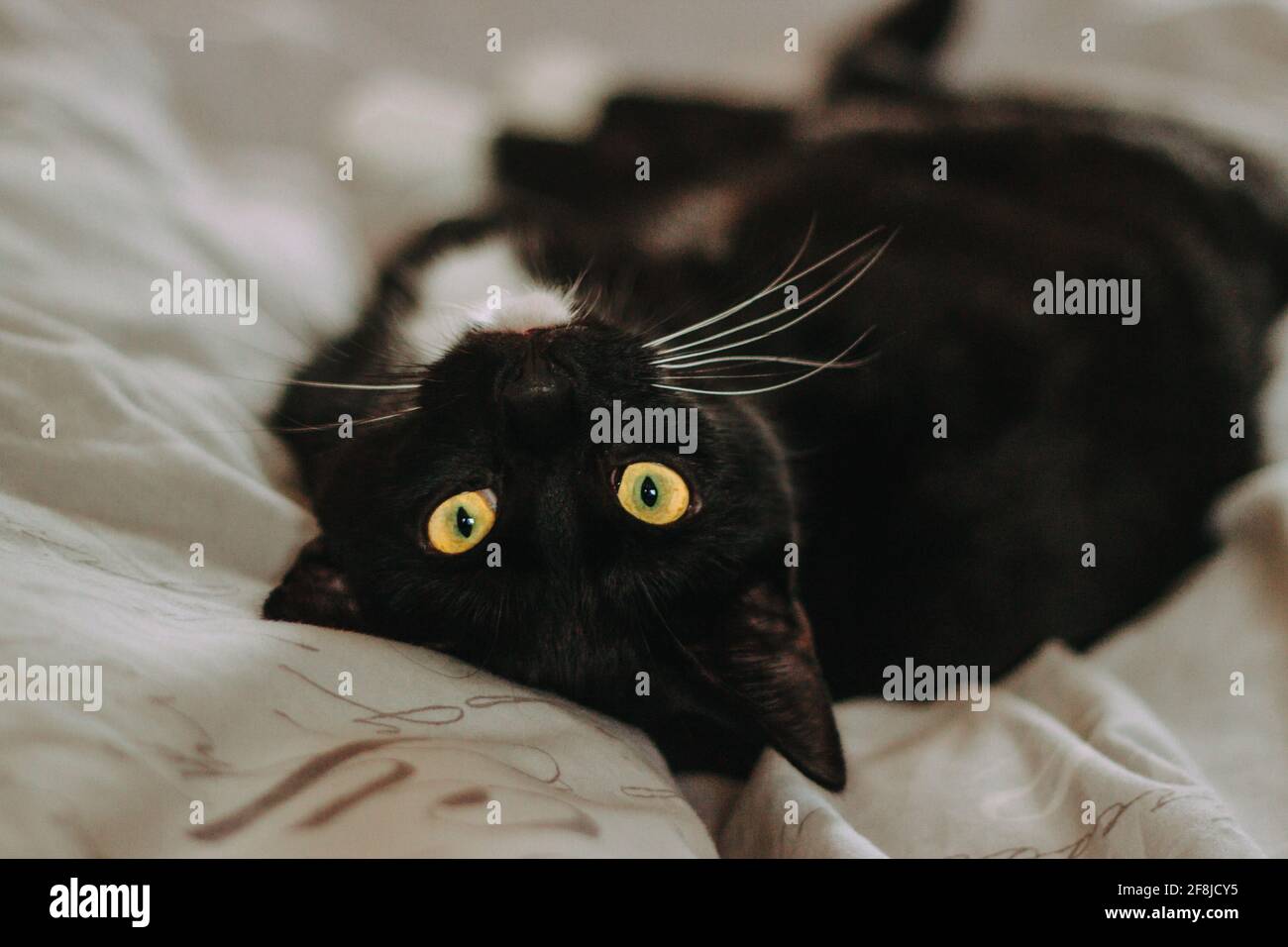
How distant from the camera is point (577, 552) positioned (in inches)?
32.6

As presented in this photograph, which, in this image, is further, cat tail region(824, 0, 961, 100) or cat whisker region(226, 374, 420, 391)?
cat tail region(824, 0, 961, 100)

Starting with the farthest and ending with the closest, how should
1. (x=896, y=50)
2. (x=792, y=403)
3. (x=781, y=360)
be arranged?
(x=896, y=50) → (x=792, y=403) → (x=781, y=360)

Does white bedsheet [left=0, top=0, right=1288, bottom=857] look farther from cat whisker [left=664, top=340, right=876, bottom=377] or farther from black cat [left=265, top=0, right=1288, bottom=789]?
cat whisker [left=664, top=340, right=876, bottom=377]

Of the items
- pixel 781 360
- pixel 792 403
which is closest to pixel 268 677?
pixel 781 360

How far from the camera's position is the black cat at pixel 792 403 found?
0.83 meters

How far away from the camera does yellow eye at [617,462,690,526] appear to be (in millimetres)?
821

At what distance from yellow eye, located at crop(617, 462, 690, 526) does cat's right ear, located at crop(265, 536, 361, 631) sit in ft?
0.82

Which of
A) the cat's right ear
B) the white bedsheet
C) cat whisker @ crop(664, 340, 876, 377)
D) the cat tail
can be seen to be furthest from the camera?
the cat tail

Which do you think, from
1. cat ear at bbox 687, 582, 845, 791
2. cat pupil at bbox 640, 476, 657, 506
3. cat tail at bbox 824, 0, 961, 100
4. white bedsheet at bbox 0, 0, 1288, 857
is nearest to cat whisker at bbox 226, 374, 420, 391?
white bedsheet at bbox 0, 0, 1288, 857

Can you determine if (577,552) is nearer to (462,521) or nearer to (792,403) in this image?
(462,521)

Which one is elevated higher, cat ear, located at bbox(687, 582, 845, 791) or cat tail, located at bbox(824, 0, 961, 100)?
cat tail, located at bbox(824, 0, 961, 100)

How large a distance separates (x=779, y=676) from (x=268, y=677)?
1.35 feet
